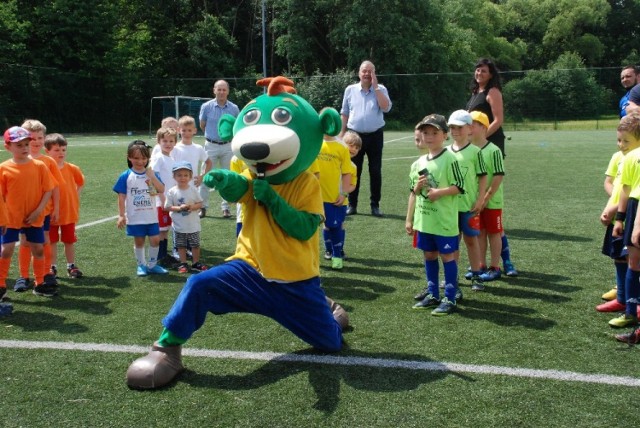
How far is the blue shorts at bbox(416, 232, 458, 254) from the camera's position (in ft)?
16.6

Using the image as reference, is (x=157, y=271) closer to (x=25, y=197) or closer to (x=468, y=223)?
(x=25, y=197)

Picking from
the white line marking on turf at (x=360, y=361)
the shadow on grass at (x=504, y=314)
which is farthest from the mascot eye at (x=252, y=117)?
the shadow on grass at (x=504, y=314)

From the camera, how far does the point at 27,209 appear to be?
5672 mm

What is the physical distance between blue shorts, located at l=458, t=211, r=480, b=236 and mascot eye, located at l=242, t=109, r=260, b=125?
98.5 inches

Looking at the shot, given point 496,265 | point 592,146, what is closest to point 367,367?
point 496,265

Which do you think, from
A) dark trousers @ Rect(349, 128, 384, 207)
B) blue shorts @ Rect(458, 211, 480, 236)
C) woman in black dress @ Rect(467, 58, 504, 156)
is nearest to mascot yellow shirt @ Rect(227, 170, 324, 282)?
blue shorts @ Rect(458, 211, 480, 236)

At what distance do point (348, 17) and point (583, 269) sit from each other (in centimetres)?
3802

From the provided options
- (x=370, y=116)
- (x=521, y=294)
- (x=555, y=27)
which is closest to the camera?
(x=521, y=294)

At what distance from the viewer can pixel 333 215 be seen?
675 cm

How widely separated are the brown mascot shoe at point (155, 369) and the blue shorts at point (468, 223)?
2928mm

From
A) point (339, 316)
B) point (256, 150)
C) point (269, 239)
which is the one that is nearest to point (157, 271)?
point (339, 316)

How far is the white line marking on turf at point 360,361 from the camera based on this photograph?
3.84m

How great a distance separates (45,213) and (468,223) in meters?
4.01

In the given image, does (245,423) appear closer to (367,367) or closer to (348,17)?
(367,367)
